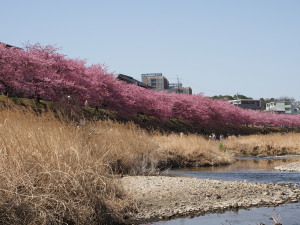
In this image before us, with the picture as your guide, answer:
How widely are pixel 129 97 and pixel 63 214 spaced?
139 feet

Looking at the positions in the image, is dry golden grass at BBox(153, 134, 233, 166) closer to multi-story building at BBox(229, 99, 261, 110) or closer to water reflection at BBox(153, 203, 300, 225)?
water reflection at BBox(153, 203, 300, 225)

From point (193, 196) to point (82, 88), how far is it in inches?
1124

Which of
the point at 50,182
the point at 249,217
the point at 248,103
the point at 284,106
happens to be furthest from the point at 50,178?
the point at 284,106

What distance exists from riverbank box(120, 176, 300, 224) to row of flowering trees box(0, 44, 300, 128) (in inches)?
194

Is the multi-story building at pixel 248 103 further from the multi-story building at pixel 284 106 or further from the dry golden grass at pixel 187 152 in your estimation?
the dry golden grass at pixel 187 152

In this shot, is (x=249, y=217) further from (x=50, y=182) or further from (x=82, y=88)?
(x=82, y=88)

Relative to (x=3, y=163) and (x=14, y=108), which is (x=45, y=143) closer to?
(x=3, y=163)

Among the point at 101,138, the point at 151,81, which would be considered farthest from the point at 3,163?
the point at 151,81

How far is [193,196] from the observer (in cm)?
1205

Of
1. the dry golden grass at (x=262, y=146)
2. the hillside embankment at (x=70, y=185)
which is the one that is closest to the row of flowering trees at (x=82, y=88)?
the hillside embankment at (x=70, y=185)

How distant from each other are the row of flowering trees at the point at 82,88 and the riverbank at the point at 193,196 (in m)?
4.92

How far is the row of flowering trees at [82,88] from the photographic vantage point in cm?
3516

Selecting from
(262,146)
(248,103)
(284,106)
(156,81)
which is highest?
(156,81)

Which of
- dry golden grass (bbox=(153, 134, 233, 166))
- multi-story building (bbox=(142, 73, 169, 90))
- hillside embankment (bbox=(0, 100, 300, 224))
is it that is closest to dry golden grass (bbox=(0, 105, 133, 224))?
hillside embankment (bbox=(0, 100, 300, 224))
